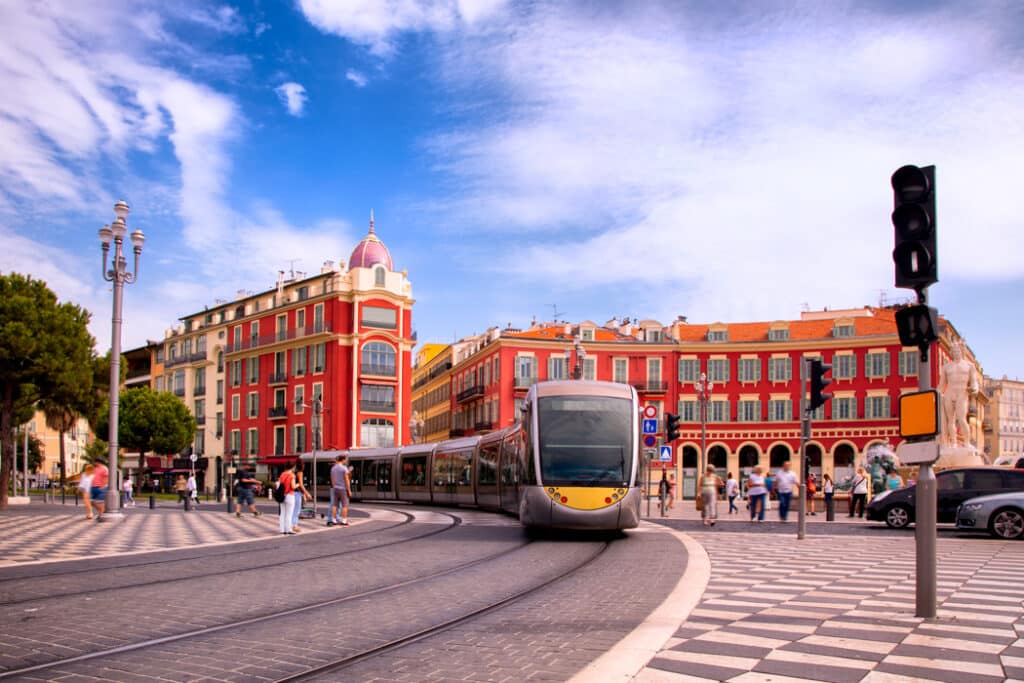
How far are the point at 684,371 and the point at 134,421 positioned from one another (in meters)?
40.4

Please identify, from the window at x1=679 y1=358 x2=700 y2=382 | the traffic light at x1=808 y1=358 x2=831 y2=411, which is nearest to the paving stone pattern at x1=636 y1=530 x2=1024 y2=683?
the traffic light at x1=808 y1=358 x2=831 y2=411

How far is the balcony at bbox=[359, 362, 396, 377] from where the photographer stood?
67938mm

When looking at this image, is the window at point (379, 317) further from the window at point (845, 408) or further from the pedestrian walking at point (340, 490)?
the pedestrian walking at point (340, 490)

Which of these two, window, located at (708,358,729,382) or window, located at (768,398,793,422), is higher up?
window, located at (708,358,729,382)

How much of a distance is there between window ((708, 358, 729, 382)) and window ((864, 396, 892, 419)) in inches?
383

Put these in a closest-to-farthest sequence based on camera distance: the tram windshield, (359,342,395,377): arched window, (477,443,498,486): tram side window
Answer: the tram windshield
(477,443,498,486): tram side window
(359,342,395,377): arched window

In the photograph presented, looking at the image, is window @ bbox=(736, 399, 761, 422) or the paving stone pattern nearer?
the paving stone pattern

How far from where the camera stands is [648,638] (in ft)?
24.1

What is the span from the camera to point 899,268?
329 inches

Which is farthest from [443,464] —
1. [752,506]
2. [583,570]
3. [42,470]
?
[42,470]

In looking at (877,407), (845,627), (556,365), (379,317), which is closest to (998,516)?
(845,627)

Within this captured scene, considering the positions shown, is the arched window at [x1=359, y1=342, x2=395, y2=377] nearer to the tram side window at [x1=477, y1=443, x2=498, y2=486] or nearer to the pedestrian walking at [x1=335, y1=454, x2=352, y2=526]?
the tram side window at [x1=477, y1=443, x2=498, y2=486]

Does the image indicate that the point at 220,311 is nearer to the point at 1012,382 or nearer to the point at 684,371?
the point at 684,371

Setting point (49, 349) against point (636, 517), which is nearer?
point (636, 517)
